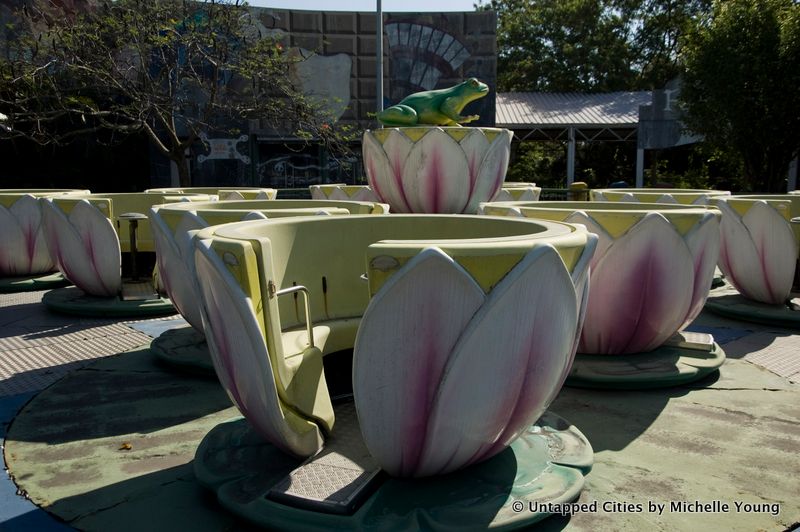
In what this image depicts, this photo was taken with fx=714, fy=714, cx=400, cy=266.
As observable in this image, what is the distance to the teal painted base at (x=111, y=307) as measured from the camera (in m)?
5.82

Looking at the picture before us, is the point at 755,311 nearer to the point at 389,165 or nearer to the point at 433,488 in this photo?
the point at 389,165

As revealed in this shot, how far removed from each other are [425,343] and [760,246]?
14.4ft

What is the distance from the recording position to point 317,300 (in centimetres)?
354

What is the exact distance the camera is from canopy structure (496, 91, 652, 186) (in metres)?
18.6

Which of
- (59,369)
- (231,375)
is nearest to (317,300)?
(231,375)

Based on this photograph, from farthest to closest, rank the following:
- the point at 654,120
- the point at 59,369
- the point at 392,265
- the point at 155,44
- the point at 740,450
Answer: the point at 654,120
the point at 155,44
the point at 59,369
the point at 740,450
the point at 392,265

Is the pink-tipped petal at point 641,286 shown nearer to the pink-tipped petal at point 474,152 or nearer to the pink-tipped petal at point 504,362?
the pink-tipped petal at point 504,362

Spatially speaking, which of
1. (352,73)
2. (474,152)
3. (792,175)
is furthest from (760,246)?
(352,73)

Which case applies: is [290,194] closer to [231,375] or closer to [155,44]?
[155,44]

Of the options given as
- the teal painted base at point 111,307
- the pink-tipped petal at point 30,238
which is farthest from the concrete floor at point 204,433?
the pink-tipped petal at point 30,238

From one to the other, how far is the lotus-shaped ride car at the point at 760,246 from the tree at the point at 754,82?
807 centimetres

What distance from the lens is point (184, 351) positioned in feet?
14.3

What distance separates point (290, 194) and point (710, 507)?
33.2 ft

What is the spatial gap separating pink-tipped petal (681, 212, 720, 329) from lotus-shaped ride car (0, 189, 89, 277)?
6.02 m
